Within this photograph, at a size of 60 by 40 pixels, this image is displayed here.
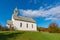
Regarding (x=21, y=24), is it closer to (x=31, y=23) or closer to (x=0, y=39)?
(x=31, y=23)

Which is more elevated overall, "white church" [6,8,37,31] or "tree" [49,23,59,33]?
"white church" [6,8,37,31]

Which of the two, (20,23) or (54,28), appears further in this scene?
(20,23)

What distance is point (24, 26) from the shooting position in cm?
4359

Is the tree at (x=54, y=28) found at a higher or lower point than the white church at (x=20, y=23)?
lower

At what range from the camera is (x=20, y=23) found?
140 ft

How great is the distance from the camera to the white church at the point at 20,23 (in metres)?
41.1

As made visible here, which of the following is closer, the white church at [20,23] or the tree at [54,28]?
the tree at [54,28]

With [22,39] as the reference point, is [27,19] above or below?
above

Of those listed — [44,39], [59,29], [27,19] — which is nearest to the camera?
[44,39]

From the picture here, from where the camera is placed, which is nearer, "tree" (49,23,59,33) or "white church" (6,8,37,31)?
"tree" (49,23,59,33)

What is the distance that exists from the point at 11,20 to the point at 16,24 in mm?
2290

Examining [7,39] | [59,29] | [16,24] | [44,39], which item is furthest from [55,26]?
[7,39]

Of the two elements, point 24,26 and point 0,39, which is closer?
point 0,39

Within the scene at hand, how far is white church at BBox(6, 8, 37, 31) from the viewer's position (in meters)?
41.1
